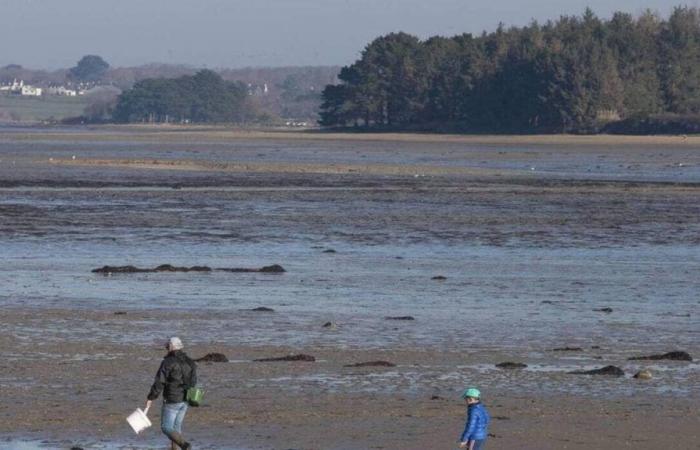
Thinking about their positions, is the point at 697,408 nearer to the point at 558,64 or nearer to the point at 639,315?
the point at 639,315

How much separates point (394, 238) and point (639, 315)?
12.8 metres

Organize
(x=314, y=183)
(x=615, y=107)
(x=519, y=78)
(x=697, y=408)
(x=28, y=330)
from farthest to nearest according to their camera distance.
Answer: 1. (x=519, y=78)
2. (x=615, y=107)
3. (x=314, y=183)
4. (x=28, y=330)
5. (x=697, y=408)

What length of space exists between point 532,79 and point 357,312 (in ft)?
Answer: 385

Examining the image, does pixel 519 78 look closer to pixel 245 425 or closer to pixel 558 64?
pixel 558 64

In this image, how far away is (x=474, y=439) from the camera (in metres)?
12.0

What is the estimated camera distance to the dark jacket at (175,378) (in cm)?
1281

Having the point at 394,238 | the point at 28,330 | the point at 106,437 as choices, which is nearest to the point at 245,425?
the point at 106,437

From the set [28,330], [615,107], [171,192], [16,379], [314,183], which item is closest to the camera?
[16,379]

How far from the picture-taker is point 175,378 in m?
12.8

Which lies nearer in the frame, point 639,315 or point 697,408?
point 697,408

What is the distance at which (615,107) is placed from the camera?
130875 millimetres

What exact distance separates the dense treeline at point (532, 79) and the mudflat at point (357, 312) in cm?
7969

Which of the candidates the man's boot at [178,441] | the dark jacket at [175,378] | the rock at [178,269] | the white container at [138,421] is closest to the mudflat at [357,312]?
the rock at [178,269]

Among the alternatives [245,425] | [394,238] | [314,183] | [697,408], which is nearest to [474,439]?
[245,425]
